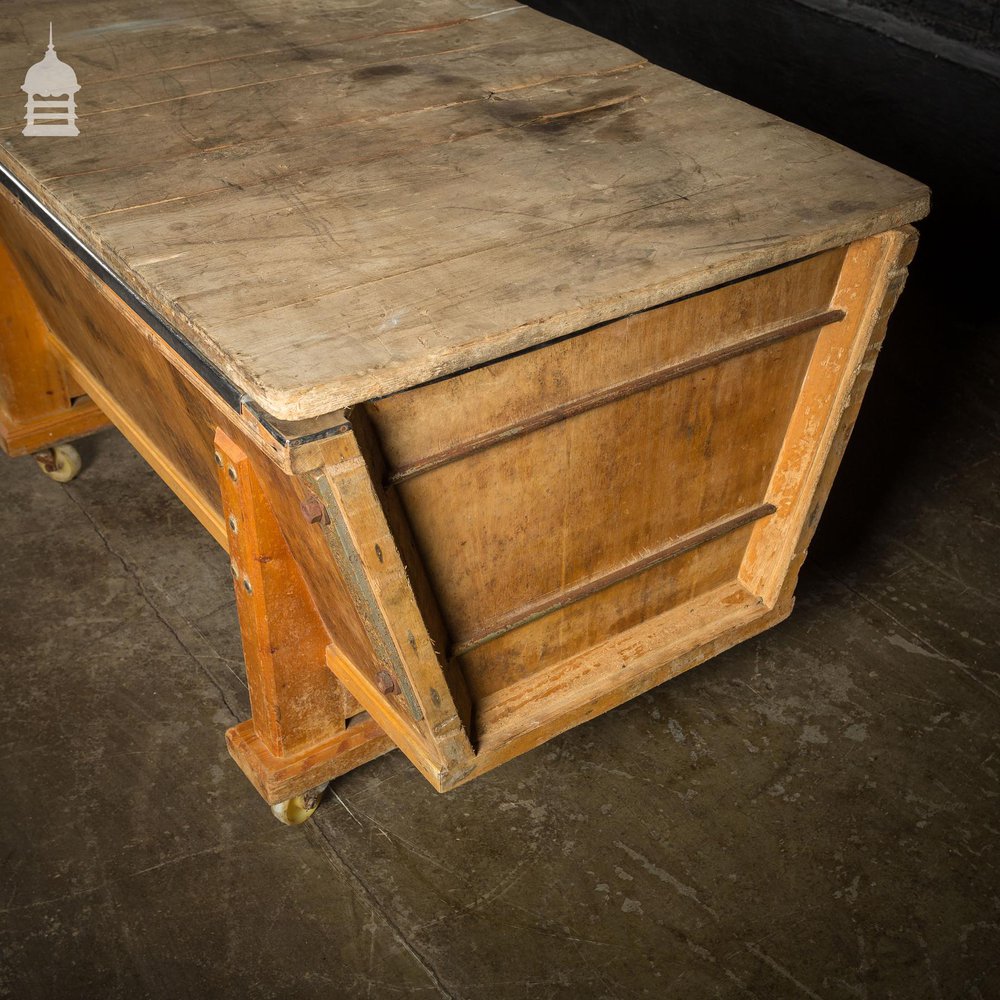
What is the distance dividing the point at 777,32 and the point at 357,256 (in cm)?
301

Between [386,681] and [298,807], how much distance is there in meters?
0.52

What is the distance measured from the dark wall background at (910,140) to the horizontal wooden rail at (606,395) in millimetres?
1044

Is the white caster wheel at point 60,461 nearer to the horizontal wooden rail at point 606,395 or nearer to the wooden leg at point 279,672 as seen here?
the wooden leg at point 279,672

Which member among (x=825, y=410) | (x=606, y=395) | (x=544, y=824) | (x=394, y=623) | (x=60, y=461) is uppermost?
(x=606, y=395)

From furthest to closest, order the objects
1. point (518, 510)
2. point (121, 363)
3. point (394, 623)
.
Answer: point (121, 363)
point (518, 510)
point (394, 623)

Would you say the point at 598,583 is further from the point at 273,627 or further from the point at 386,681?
the point at 273,627

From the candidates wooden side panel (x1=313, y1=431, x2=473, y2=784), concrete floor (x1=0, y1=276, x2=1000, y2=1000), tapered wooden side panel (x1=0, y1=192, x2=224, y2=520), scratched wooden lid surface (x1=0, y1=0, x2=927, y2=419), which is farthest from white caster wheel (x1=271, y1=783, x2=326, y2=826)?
scratched wooden lid surface (x1=0, y1=0, x2=927, y2=419)

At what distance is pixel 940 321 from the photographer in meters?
3.47

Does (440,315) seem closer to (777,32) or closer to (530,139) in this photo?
(530,139)

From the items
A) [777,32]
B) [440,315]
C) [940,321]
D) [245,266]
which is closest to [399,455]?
[440,315]

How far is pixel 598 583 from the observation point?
183 centimetres

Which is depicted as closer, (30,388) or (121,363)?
(121,363)

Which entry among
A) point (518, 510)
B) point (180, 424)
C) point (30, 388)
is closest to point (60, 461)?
point (30, 388)

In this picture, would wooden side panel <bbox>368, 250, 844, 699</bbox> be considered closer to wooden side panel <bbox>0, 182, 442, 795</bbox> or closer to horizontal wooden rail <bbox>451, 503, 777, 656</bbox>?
horizontal wooden rail <bbox>451, 503, 777, 656</bbox>
